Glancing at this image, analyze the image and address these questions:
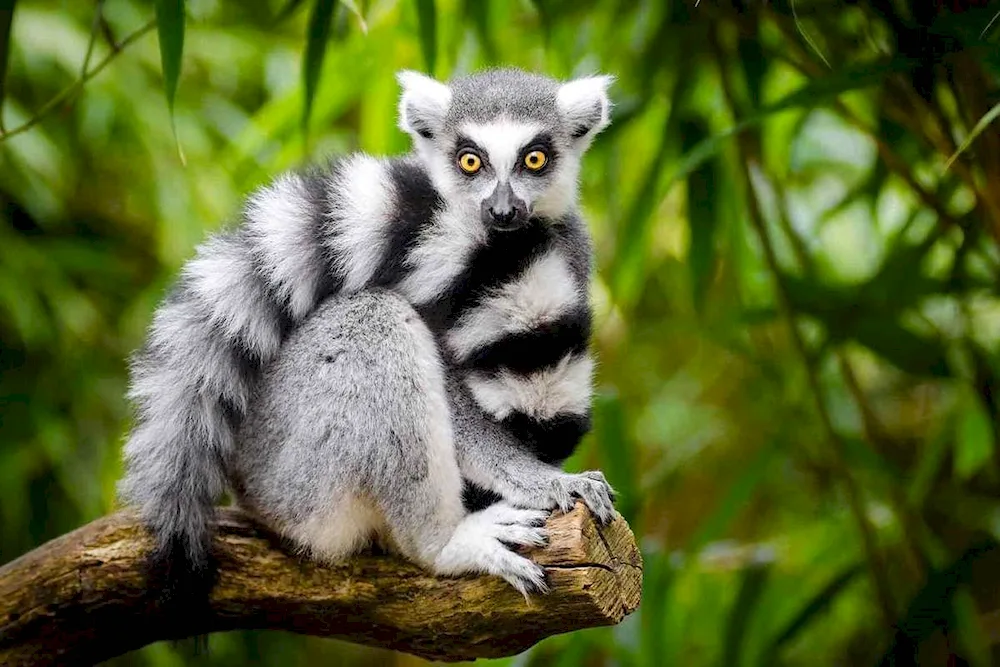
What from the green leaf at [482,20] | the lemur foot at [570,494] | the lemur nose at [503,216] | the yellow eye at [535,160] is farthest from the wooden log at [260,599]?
the green leaf at [482,20]

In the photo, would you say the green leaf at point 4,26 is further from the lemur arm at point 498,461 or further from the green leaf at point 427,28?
the lemur arm at point 498,461

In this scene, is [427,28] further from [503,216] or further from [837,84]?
[837,84]

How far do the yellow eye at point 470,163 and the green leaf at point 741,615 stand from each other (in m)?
1.82

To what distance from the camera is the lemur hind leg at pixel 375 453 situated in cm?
237

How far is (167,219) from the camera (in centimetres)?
455

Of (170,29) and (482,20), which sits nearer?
(170,29)

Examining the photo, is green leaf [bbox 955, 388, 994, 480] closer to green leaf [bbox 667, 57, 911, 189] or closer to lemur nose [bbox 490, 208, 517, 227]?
green leaf [bbox 667, 57, 911, 189]

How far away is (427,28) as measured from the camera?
289 centimetres

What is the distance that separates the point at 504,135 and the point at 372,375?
0.71 metres

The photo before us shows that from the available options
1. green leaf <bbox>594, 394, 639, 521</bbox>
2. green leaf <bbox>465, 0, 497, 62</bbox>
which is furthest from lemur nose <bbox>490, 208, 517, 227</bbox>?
green leaf <bbox>594, 394, 639, 521</bbox>

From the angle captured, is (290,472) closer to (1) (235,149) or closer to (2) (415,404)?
(2) (415,404)

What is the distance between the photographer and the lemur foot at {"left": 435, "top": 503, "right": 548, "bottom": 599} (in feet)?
7.46

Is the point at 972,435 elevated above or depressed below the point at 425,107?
below

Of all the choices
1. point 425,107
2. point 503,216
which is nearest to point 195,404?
point 503,216
